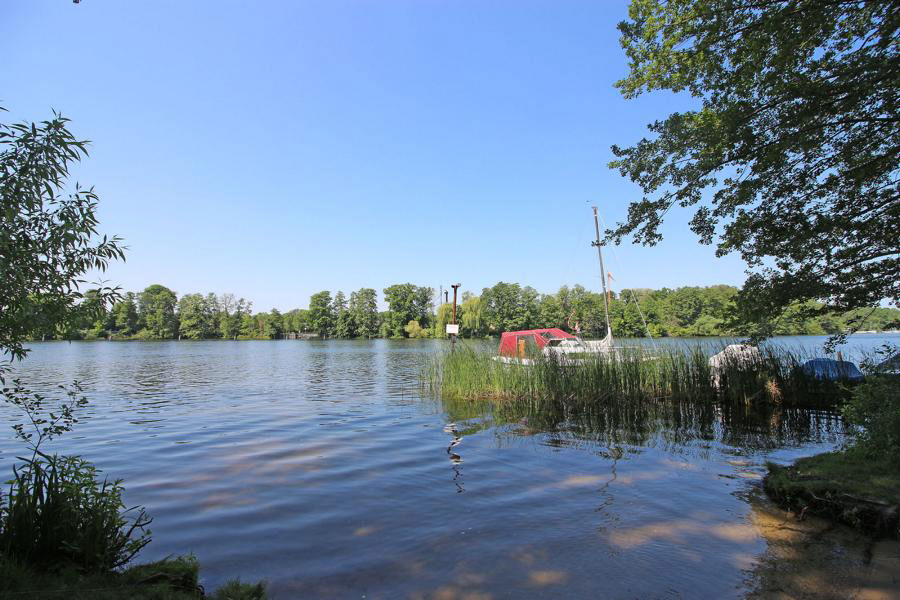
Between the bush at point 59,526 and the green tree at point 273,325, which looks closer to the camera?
the bush at point 59,526

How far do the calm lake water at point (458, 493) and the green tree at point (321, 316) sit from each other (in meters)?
106

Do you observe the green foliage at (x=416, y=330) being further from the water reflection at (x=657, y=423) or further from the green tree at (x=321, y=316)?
the water reflection at (x=657, y=423)

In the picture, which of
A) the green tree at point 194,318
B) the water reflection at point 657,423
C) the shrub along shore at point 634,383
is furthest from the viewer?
Answer: the green tree at point 194,318

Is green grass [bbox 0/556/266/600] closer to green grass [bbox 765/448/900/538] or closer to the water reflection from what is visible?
green grass [bbox 765/448/900/538]

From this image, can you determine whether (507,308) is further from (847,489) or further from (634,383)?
(847,489)

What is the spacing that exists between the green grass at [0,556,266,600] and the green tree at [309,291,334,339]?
385 ft

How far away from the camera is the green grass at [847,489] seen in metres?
4.69

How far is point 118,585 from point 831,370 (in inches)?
607

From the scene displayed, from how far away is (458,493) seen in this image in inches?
257

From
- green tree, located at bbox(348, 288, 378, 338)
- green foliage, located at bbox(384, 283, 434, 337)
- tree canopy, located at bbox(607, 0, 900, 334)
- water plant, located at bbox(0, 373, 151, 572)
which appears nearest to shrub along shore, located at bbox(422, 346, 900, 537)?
tree canopy, located at bbox(607, 0, 900, 334)

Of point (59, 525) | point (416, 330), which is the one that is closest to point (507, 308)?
point (416, 330)

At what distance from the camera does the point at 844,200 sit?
735 centimetres

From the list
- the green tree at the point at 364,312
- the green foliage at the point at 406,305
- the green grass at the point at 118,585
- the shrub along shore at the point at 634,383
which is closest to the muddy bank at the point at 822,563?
the green grass at the point at 118,585

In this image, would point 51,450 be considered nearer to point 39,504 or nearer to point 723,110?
point 39,504
